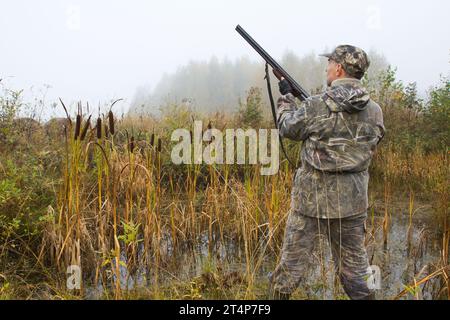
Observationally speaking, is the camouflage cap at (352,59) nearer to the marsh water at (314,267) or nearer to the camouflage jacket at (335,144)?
the camouflage jacket at (335,144)

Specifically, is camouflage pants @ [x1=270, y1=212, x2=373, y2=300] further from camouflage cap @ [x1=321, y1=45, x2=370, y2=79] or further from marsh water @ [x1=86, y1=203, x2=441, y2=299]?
camouflage cap @ [x1=321, y1=45, x2=370, y2=79]

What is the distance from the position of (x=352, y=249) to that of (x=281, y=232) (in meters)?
1.54

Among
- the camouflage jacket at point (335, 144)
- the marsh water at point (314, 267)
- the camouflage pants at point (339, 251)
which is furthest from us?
the marsh water at point (314, 267)

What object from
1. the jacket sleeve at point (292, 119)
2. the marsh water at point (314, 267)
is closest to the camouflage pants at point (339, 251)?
the marsh water at point (314, 267)

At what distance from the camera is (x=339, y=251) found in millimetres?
2674

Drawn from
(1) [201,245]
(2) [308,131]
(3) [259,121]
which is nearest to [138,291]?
(1) [201,245]

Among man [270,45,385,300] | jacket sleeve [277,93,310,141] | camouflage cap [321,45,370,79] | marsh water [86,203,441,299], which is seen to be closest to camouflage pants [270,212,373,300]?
man [270,45,385,300]

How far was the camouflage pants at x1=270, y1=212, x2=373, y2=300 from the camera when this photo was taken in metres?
2.63

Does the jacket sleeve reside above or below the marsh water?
above

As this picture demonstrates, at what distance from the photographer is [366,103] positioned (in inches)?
98.3

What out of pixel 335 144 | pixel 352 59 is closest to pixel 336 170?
pixel 335 144

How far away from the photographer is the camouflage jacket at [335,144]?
8.18 ft

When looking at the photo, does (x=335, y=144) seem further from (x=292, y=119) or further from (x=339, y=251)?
(x=339, y=251)

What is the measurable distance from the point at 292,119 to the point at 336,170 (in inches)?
16.9
